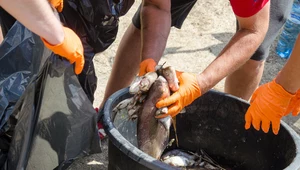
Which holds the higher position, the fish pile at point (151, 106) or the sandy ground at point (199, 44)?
the fish pile at point (151, 106)

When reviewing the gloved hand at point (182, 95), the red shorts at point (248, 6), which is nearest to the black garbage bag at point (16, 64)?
the gloved hand at point (182, 95)

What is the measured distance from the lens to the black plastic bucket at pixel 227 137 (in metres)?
2.42

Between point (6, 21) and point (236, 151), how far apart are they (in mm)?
1364

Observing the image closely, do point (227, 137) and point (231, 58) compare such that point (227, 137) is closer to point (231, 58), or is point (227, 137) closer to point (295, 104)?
point (295, 104)

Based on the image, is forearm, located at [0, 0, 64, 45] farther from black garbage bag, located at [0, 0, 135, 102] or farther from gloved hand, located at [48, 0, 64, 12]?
black garbage bag, located at [0, 0, 135, 102]

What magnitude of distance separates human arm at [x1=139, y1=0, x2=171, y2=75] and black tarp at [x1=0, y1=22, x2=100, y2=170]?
37 centimetres

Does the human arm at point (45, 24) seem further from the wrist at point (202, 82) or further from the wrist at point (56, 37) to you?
the wrist at point (202, 82)

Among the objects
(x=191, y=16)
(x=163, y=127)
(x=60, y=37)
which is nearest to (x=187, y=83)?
(x=163, y=127)

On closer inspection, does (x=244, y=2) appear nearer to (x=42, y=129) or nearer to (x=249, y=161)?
(x=249, y=161)

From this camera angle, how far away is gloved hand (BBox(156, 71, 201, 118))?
2.23 m

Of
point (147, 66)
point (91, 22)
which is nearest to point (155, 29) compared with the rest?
point (147, 66)

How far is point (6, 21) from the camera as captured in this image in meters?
2.79

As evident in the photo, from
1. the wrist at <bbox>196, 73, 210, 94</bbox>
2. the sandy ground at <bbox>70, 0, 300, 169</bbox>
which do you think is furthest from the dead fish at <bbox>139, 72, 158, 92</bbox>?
the sandy ground at <bbox>70, 0, 300, 169</bbox>

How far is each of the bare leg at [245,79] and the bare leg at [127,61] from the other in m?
0.56
